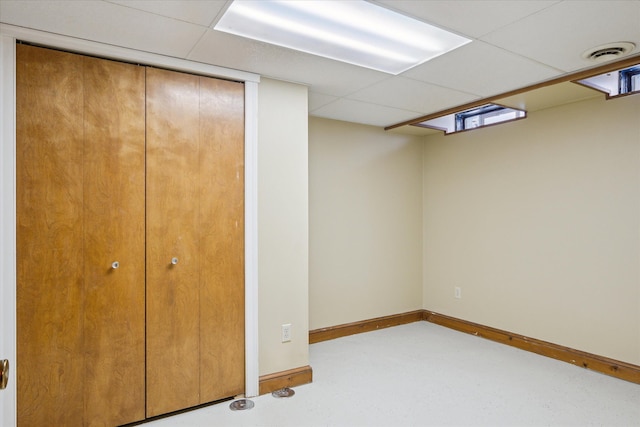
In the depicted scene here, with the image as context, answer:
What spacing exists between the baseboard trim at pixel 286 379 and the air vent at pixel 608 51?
9.00ft

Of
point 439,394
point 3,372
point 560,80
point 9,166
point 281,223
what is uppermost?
point 560,80

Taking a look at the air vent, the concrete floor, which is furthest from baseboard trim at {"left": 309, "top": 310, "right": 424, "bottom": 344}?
the air vent

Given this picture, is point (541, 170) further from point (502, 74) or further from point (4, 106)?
point (4, 106)

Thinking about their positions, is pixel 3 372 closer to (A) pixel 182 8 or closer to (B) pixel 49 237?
(B) pixel 49 237

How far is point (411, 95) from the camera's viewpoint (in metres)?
3.06

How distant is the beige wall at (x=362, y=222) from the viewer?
150 inches

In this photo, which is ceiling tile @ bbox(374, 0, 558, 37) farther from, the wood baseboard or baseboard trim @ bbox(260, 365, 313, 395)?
the wood baseboard

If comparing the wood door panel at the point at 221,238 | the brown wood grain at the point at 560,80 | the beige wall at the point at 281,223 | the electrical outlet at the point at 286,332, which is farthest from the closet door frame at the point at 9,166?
the brown wood grain at the point at 560,80

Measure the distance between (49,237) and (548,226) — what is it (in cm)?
371

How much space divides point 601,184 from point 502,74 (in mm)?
1305

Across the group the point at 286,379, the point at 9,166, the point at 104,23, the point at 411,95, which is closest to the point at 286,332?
the point at 286,379

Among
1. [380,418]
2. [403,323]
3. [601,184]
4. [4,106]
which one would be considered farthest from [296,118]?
[403,323]

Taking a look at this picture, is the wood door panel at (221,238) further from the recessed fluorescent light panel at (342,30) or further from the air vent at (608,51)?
the air vent at (608,51)

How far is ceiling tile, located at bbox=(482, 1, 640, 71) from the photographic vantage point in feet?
5.75
